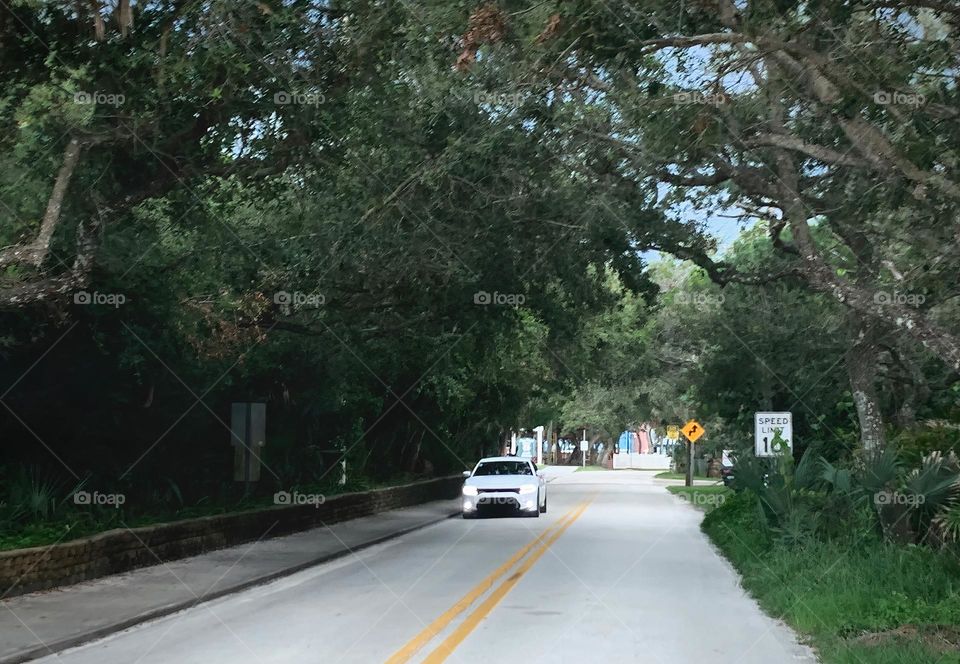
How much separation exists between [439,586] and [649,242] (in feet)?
27.2

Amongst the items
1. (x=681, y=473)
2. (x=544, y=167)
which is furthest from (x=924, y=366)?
(x=681, y=473)

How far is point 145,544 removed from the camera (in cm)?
1670

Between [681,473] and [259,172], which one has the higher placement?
[259,172]

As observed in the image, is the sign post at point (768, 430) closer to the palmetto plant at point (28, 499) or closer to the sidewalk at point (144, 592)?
the sidewalk at point (144, 592)

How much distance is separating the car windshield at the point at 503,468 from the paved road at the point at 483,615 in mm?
10174

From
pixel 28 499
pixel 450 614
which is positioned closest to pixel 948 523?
pixel 450 614

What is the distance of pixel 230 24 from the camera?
12.9m

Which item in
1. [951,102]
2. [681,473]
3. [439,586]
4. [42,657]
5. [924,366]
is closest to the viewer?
[42,657]

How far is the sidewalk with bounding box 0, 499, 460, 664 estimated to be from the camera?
10.7 metres

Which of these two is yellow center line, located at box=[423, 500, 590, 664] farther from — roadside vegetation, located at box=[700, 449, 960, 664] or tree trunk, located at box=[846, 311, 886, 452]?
tree trunk, located at box=[846, 311, 886, 452]

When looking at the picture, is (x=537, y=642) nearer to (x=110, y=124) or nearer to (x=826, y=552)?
(x=826, y=552)

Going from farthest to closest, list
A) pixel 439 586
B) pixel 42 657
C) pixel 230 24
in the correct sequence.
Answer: pixel 439 586, pixel 230 24, pixel 42 657

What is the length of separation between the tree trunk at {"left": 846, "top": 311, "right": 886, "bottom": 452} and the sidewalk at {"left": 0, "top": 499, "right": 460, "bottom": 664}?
9.48m

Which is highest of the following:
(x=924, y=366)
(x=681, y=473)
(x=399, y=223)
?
(x=399, y=223)
